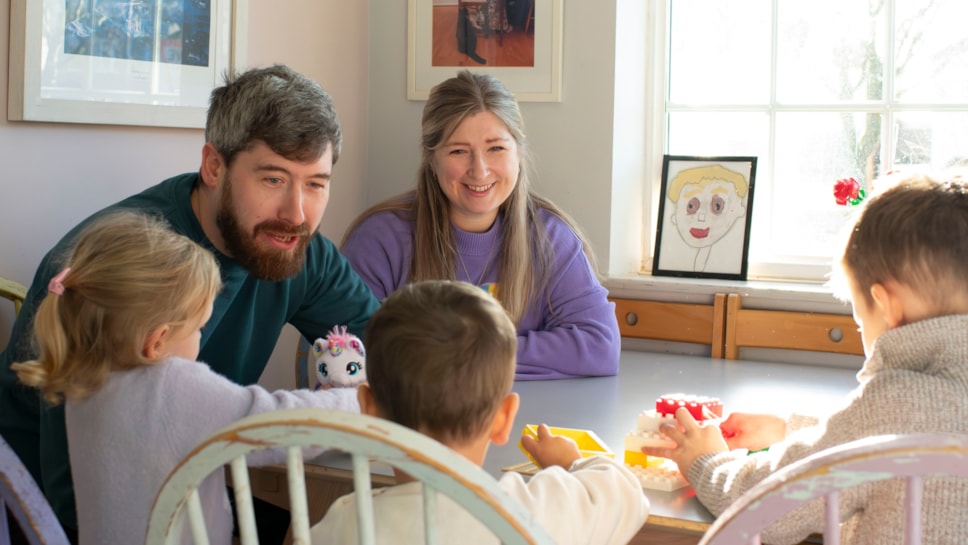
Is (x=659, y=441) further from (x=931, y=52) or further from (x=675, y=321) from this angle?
(x=931, y=52)

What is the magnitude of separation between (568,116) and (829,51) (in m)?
0.78

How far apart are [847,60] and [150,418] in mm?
2457

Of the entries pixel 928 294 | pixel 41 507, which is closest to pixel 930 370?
pixel 928 294

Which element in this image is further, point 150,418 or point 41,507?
point 150,418

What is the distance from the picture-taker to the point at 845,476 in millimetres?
970

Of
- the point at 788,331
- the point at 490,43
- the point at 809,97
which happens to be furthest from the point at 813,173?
the point at 490,43

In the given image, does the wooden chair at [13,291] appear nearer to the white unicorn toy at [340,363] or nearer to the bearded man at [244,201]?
the bearded man at [244,201]

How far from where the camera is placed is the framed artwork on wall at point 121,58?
1.98 m

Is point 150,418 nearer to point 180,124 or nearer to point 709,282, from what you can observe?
point 180,124

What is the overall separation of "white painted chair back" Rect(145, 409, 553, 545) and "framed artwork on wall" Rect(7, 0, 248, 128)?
123 centimetres

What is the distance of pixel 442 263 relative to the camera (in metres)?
2.53

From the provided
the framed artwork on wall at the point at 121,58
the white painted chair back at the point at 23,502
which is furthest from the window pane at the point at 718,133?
the white painted chair back at the point at 23,502

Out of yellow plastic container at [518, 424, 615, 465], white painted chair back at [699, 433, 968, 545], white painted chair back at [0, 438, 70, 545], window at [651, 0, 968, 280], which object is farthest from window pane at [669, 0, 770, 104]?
white painted chair back at [0, 438, 70, 545]

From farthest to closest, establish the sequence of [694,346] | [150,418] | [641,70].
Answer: [641,70] < [694,346] < [150,418]
